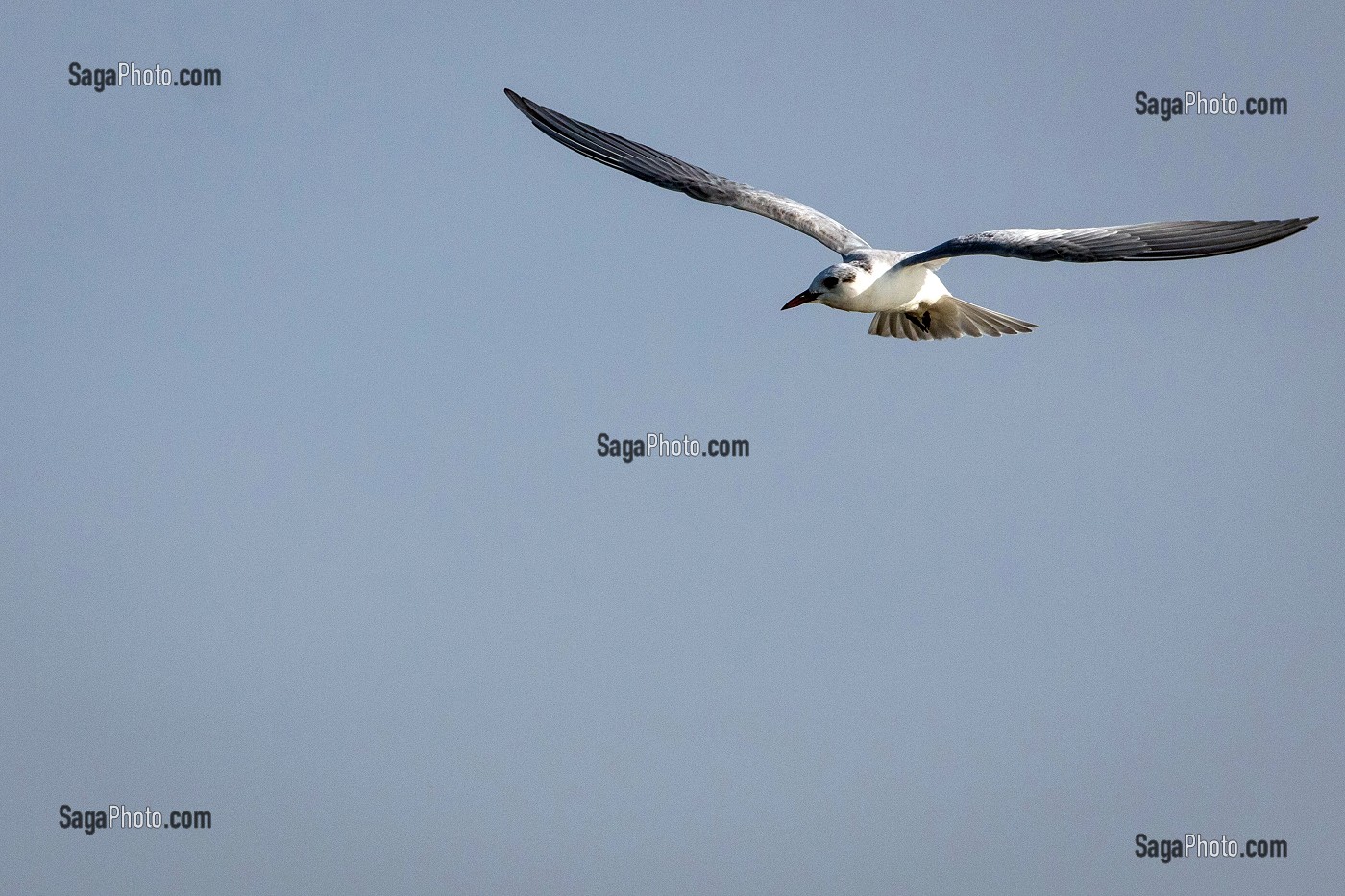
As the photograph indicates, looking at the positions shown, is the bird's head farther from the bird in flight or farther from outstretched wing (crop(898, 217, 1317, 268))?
outstretched wing (crop(898, 217, 1317, 268))

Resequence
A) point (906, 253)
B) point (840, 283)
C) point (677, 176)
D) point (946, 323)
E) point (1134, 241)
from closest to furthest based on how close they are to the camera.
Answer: point (1134, 241), point (840, 283), point (906, 253), point (946, 323), point (677, 176)

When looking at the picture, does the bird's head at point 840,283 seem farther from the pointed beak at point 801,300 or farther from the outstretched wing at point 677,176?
the outstretched wing at point 677,176

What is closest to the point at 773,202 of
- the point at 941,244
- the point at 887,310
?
the point at 887,310

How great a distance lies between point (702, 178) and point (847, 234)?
1982mm

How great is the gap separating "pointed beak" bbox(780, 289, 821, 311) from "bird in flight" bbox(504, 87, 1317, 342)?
0.01 metres

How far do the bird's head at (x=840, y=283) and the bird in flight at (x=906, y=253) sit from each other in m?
0.01

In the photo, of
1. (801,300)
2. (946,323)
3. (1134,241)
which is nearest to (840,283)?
(801,300)

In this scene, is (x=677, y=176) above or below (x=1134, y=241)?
above

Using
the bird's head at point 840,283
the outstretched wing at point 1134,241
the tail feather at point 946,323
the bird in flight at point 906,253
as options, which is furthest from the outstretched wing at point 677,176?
the outstretched wing at point 1134,241

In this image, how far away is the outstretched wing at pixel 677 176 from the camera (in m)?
18.1

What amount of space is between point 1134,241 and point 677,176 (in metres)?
6.35

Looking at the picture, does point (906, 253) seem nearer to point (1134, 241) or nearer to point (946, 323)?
point (946, 323)

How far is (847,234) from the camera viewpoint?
18391 millimetres

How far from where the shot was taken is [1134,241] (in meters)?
14.1
